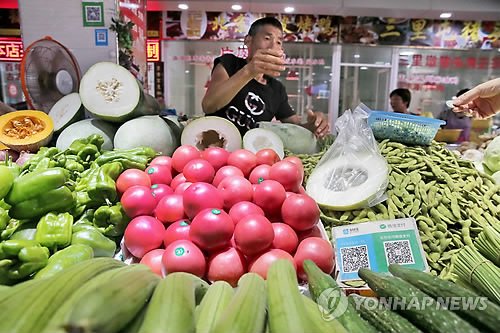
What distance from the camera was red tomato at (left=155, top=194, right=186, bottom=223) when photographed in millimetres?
1420

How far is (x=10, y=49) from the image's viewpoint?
6871 millimetres

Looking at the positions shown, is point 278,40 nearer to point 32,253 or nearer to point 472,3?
point 32,253

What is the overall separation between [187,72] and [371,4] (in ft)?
12.8

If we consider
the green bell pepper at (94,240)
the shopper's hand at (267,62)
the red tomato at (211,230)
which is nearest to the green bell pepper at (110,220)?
the green bell pepper at (94,240)

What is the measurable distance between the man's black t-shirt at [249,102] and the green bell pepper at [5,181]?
1609 mm

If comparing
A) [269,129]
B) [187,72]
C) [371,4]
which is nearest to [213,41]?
[187,72]

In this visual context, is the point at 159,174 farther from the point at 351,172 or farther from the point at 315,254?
the point at 351,172

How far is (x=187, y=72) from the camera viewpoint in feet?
24.6

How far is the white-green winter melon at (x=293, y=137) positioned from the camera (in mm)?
2225

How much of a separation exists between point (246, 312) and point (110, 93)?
1.81 metres

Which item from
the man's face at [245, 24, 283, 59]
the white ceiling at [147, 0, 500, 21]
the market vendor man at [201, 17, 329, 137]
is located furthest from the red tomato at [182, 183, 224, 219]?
the white ceiling at [147, 0, 500, 21]

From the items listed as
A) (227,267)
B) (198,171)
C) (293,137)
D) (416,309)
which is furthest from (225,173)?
(416,309)

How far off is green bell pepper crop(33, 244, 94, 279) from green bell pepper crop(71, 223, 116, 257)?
58 millimetres

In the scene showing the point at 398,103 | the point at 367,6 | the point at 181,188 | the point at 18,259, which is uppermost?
the point at 367,6
